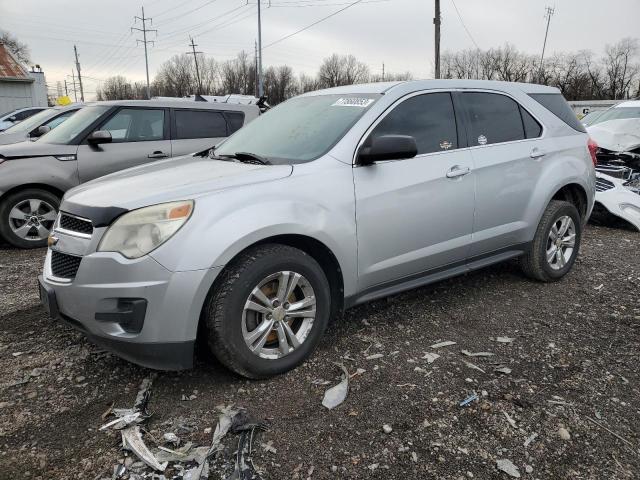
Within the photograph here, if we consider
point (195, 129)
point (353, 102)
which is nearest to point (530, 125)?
point (353, 102)

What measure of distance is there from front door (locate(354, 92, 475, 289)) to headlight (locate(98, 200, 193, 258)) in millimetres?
1129

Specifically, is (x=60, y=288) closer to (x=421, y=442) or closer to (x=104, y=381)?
(x=104, y=381)

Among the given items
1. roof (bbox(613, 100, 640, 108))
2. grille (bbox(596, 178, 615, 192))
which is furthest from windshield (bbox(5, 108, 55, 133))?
roof (bbox(613, 100, 640, 108))

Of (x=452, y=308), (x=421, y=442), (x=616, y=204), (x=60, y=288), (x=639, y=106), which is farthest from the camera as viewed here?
(x=639, y=106)

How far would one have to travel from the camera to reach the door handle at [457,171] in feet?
11.9

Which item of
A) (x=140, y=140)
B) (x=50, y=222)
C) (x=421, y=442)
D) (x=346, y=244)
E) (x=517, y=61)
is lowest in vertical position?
(x=421, y=442)

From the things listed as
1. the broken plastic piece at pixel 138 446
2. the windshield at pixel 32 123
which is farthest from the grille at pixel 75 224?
the windshield at pixel 32 123

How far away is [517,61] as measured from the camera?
234ft

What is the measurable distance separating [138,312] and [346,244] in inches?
50.0

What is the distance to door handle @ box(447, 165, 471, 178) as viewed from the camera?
11.9ft

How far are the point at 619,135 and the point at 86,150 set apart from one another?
831 centimetres

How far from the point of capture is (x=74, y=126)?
21.2ft

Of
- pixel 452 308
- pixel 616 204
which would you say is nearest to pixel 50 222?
pixel 452 308

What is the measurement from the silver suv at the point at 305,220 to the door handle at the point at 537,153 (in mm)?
20
